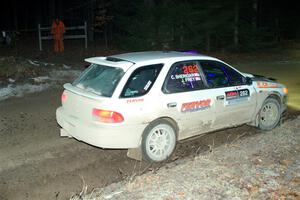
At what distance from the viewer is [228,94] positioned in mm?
6730

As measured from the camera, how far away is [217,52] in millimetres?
22984

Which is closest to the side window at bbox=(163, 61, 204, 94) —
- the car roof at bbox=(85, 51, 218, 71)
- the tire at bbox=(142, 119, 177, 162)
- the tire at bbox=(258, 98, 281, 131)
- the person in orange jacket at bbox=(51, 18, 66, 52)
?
the car roof at bbox=(85, 51, 218, 71)

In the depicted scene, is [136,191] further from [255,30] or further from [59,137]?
[255,30]

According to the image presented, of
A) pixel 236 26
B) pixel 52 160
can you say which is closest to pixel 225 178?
pixel 52 160

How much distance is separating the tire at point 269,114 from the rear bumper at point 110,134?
282 cm

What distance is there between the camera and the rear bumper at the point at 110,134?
5551 millimetres

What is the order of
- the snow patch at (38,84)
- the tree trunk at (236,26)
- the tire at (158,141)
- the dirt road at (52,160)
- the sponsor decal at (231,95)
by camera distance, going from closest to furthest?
the dirt road at (52,160) → the tire at (158,141) → the sponsor decal at (231,95) → the snow patch at (38,84) → the tree trunk at (236,26)

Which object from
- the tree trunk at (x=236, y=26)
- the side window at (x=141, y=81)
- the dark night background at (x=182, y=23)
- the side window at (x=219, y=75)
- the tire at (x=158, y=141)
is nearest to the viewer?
the side window at (x=141, y=81)

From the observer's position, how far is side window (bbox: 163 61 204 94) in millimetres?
6043

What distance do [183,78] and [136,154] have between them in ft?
4.63

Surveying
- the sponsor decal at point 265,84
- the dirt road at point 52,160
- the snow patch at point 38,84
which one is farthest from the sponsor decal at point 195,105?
the snow patch at point 38,84

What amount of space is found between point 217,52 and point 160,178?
18761 mm

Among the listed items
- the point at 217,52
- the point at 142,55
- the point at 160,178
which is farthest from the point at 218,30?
the point at 160,178

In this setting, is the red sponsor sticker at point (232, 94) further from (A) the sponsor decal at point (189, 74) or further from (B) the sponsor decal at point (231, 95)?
(A) the sponsor decal at point (189, 74)
